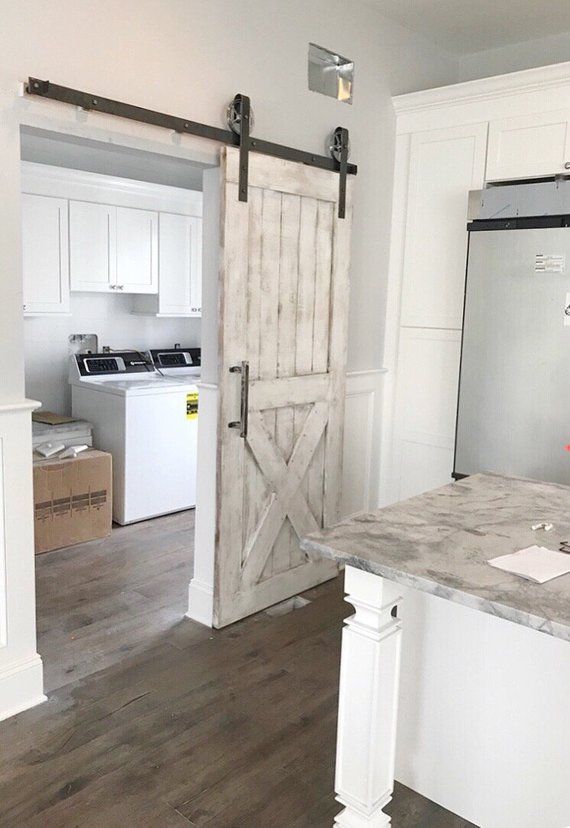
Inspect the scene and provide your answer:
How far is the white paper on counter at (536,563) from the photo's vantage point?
59.4 inches

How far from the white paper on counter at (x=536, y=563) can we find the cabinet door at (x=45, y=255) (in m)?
3.70

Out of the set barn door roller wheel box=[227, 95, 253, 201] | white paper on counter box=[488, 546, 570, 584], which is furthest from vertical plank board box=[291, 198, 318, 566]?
white paper on counter box=[488, 546, 570, 584]

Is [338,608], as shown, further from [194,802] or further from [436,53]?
[436,53]

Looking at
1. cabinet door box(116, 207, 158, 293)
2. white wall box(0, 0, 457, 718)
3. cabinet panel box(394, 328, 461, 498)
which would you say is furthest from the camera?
cabinet door box(116, 207, 158, 293)

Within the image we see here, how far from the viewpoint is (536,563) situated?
1.58 m

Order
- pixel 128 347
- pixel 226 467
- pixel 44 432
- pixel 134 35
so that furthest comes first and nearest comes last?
pixel 128 347 < pixel 44 432 < pixel 226 467 < pixel 134 35

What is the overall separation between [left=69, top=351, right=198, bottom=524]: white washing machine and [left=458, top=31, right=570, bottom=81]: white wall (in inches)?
102

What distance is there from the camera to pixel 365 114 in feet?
12.0

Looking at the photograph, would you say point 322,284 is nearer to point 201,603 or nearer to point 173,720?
point 201,603

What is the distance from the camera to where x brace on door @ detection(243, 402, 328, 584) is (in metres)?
3.21

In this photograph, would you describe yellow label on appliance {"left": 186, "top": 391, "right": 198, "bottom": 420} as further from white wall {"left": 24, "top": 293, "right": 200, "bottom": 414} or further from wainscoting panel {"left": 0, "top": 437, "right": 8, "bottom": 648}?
wainscoting panel {"left": 0, "top": 437, "right": 8, "bottom": 648}

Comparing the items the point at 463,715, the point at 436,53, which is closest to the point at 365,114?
the point at 436,53

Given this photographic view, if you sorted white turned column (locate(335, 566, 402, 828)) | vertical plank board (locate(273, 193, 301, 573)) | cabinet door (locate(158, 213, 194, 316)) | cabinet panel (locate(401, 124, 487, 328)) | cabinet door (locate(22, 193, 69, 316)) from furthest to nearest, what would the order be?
1. cabinet door (locate(158, 213, 194, 316))
2. cabinet door (locate(22, 193, 69, 316))
3. cabinet panel (locate(401, 124, 487, 328))
4. vertical plank board (locate(273, 193, 301, 573))
5. white turned column (locate(335, 566, 402, 828))

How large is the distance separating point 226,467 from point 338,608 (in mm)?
934
